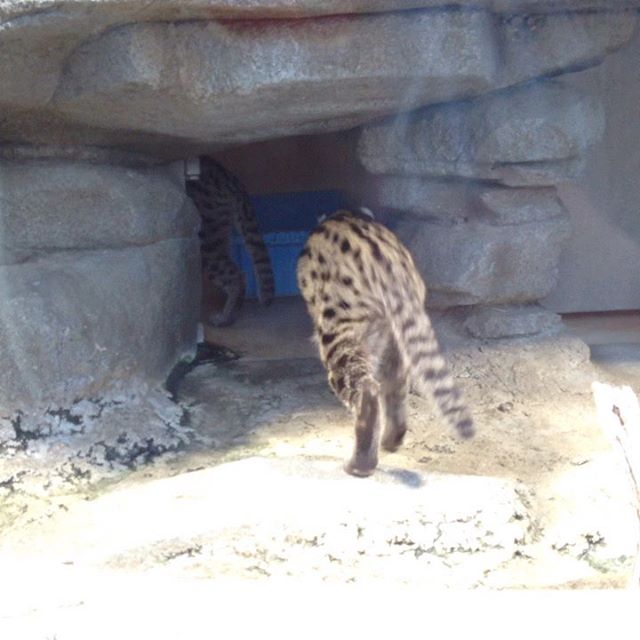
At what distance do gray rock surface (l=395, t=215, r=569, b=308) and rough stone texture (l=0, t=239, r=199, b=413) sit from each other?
1.41 meters

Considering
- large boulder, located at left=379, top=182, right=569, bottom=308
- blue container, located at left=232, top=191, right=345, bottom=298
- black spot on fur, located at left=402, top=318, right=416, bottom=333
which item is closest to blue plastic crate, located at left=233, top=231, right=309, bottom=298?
blue container, located at left=232, top=191, right=345, bottom=298

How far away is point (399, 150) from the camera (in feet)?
18.7

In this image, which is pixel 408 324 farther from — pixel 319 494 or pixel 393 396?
pixel 319 494

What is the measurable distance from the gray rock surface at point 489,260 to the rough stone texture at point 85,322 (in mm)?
1414

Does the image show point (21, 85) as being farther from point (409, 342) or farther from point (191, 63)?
point (409, 342)

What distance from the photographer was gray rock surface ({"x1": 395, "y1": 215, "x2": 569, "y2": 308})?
561 cm

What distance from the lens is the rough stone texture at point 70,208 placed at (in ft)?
16.7

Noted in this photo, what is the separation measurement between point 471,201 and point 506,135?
50 cm

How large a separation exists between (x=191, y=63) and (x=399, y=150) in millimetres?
1570

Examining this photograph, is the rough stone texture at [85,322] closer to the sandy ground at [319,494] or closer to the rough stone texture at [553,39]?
the sandy ground at [319,494]

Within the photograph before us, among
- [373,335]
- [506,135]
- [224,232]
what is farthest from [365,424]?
[224,232]

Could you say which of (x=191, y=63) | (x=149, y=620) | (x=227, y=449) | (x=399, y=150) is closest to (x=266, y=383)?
(x=227, y=449)

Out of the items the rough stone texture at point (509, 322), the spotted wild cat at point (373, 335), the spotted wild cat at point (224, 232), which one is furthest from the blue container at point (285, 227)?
the spotted wild cat at point (373, 335)

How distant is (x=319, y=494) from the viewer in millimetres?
4215
